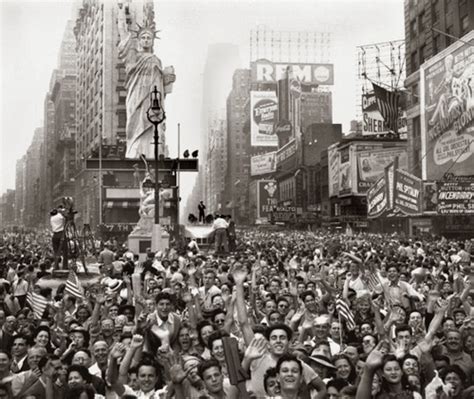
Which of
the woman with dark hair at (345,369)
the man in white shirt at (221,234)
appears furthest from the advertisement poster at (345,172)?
the woman with dark hair at (345,369)

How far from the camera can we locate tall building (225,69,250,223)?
541 feet

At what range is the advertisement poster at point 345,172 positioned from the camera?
3076 inches

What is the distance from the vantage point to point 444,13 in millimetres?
49406

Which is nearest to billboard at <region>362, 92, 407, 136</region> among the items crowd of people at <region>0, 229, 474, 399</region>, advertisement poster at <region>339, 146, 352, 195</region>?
advertisement poster at <region>339, 146, 352, 195</region>

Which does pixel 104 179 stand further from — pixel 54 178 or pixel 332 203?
pixel 54 178

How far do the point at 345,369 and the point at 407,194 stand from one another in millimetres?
23748

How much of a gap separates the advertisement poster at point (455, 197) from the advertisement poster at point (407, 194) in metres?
3.82

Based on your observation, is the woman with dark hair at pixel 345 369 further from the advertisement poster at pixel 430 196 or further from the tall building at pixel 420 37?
the tall building at pixel 420 37

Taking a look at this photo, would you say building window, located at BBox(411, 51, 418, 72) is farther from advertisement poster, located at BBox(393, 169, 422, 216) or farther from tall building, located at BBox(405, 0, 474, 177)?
advertisement poster, located at BBox(393, 169, 422, 216)

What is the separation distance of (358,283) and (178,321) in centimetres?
414

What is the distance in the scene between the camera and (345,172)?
262 ft

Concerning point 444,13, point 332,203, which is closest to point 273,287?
point 444,13

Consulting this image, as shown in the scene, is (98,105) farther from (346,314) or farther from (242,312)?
(242,312)

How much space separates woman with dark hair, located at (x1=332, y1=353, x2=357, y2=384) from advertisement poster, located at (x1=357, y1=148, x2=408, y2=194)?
227 feet
